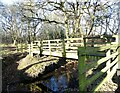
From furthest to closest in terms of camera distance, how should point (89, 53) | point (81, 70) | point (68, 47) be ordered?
point (68, 47), point (89, 53), point (81, 70)

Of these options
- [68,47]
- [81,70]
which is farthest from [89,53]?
[68,47]

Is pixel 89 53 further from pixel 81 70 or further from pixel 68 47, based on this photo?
pixel 68 47

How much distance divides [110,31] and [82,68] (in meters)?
21.2

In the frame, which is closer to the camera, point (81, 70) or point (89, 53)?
point (81, 70)

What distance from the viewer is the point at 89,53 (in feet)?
12.8

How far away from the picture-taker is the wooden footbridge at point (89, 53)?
11.7ft

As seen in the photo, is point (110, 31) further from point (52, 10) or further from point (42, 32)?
point (52, 10)

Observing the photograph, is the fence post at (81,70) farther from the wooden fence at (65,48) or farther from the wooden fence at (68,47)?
the wooden fence at (65,48)

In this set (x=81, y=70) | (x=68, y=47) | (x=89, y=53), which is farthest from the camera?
(x=68, y=47)

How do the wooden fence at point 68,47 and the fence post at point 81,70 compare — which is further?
the wooden fence at point 68,47

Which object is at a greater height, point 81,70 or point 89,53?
point 89,53

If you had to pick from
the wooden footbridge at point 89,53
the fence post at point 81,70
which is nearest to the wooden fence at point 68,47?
the wooden footbridge at point 89,53

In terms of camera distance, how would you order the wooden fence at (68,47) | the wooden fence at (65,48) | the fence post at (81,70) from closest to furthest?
the fence post at (81,70) → the wooden fence at (68,47) → the wooden fence at (65,48)

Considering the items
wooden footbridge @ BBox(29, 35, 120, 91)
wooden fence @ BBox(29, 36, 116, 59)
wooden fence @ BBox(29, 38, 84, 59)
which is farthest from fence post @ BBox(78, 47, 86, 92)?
wooden fence @ BBox(29, 38, 84, 59)
